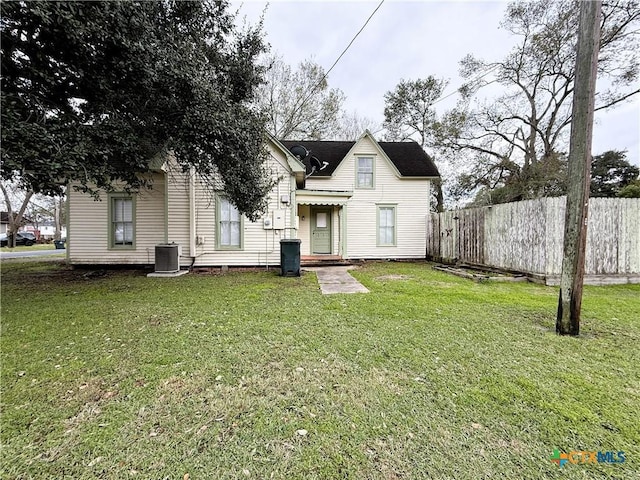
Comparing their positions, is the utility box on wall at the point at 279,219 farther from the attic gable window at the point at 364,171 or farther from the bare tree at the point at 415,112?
the bare tree at the point at 415,112

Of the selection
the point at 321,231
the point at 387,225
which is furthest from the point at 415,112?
the point at 321,231

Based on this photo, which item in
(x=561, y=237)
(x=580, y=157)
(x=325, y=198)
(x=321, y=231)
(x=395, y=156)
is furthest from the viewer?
(x=395, y=156)

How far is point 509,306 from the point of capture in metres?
5.02

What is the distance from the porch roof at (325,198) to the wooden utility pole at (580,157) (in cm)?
750

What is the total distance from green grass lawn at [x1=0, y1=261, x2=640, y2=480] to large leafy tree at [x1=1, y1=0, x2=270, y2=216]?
2.66 m

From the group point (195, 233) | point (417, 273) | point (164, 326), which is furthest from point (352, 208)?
point (164, 326)

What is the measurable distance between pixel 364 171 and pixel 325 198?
127 inches

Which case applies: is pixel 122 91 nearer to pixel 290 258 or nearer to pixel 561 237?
pixel 290 258

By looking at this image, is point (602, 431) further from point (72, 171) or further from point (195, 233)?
point (195, 233)

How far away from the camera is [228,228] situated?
373 inches

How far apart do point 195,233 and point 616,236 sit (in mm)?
12045

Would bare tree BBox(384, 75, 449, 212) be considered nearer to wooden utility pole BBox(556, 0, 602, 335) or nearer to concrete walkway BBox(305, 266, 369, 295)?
concrete walkway BBox(305, 266, 369, 295)

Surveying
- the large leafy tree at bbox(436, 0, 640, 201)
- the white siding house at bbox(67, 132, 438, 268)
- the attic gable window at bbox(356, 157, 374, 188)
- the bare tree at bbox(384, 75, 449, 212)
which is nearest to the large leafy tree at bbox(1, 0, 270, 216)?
the white siding house at bbox(67, 132, 438, 268)

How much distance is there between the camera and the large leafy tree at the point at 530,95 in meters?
13.7
